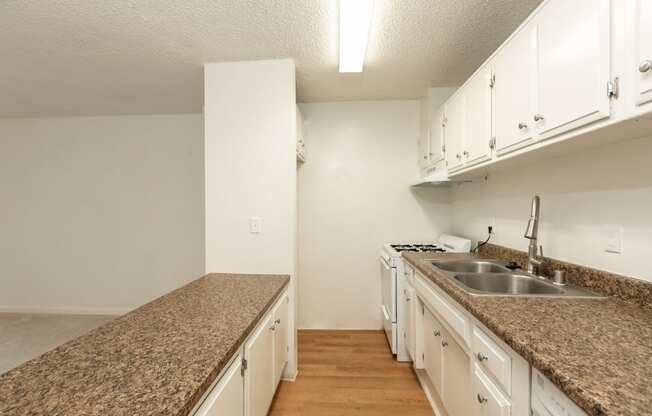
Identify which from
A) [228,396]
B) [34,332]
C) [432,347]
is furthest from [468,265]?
[34,332]

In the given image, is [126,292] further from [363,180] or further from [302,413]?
[363,180]

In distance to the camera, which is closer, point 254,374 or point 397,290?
point 254,374

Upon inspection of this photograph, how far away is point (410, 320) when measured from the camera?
86.6 inches

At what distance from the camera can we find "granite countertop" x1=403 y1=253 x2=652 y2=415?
60 cm

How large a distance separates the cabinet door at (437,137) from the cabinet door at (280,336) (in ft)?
5.75

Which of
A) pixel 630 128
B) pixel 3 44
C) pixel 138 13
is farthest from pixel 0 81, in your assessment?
pixel 630 128

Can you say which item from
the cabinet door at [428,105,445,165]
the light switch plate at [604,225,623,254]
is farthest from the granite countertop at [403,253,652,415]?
the cabinet door at [428,105,445,165]

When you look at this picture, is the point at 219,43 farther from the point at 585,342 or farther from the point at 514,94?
the point at 585,342

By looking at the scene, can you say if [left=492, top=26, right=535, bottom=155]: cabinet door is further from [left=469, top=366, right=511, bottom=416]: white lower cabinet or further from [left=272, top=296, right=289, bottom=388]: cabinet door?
[left=272, top=296, right=289, bottom=388]: cabinet door

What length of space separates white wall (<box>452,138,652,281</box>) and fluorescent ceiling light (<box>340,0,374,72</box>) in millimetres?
1335

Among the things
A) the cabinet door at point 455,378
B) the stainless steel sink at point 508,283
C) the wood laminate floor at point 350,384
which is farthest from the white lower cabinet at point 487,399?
the wood laminate floor at point 350,384

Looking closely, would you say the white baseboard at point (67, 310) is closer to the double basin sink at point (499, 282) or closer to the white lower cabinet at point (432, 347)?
the white lower cabinet at point (432, 347)

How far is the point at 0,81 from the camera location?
8.28 feet

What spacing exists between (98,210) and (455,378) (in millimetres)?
4258
